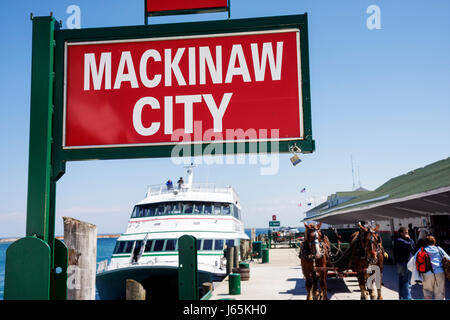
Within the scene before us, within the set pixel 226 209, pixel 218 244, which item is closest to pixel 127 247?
pixel 218 244

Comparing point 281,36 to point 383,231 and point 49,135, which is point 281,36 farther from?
point 383,231

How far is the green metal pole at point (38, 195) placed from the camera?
2852 millimetres

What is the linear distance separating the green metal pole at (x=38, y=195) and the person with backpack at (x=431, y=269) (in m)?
7.58

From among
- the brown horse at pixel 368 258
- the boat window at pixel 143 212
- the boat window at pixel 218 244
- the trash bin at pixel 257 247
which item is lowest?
the trash bin at pixel 257 247

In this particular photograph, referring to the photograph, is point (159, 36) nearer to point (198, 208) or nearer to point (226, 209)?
point (198, 208)

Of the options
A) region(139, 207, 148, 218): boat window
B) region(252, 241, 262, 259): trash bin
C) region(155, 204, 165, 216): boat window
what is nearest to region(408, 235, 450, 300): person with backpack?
region(155, 204, 165, 216): boat window

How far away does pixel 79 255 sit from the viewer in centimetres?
352

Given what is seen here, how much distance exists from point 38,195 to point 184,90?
4.93 feet

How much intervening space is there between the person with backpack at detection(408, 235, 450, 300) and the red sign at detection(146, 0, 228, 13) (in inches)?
277

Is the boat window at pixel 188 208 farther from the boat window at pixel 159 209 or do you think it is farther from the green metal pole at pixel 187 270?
the green metal pole at pixel 187 270

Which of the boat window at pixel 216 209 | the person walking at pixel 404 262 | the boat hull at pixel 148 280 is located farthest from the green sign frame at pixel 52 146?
the boat window at pixel 216 209

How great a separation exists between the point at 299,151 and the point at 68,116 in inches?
82.7

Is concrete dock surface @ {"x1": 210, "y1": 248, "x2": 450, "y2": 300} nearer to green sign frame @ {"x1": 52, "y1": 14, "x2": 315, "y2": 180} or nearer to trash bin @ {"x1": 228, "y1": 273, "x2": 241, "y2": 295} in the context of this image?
trash bin @ {"x1": 228, "y1": 273, "x2": 241, "y2": 295}

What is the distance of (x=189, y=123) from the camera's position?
3447 mm
